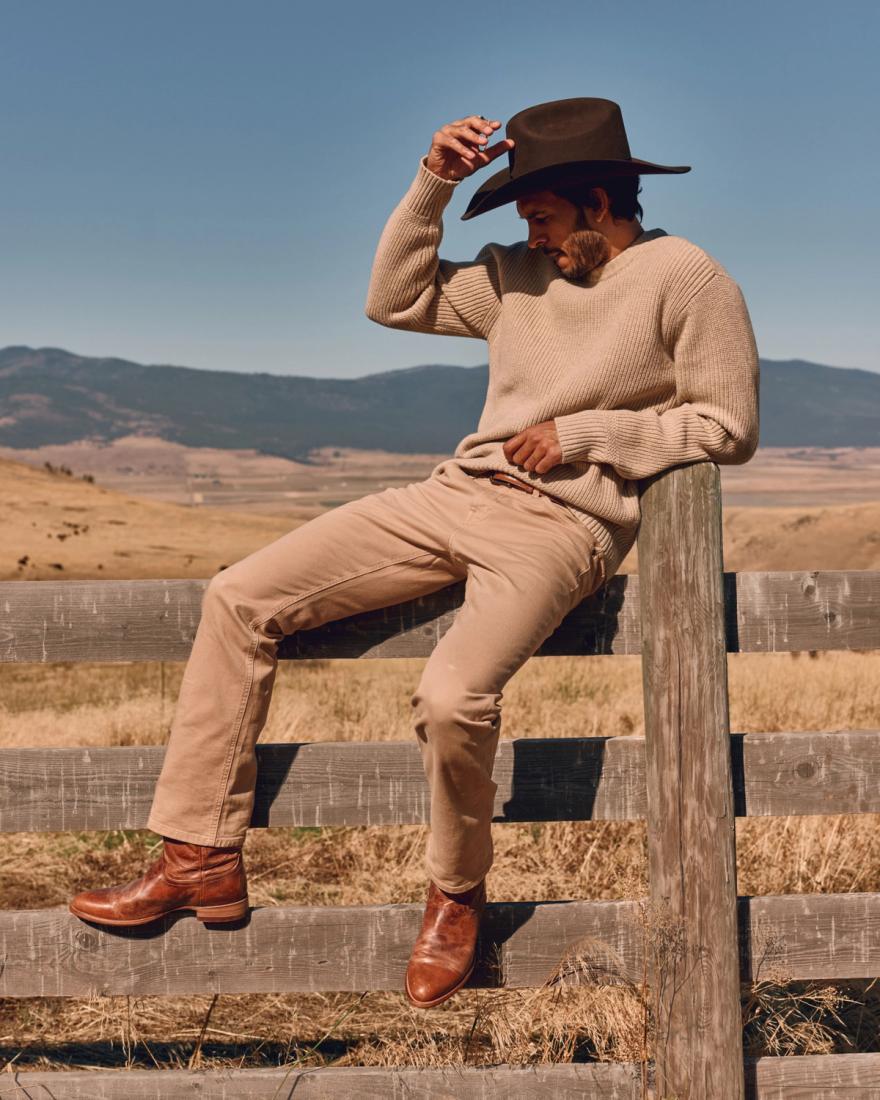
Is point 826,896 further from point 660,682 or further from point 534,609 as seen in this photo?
point 534,609

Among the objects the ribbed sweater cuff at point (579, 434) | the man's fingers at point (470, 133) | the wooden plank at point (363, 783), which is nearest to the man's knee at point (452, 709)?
the wooden plank at point (363, 783)

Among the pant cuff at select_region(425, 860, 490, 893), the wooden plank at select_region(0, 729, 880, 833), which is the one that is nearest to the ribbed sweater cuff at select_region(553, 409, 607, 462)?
the wooden plank at select_region(0, 729, 880, 833)

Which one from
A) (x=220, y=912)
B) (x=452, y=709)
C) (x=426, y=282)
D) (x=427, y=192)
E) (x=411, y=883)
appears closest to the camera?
(x=452, y=709)

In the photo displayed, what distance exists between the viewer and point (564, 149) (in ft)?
11.0

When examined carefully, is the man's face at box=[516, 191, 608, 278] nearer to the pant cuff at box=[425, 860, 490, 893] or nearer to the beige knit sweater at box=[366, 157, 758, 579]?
the beige knit sweater at box=[366, 157, 758, 579]

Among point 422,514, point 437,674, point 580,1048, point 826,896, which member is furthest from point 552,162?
point 580,1048

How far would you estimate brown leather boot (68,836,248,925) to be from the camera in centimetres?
315

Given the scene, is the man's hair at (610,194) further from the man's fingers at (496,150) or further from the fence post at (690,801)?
the fence post at (690,801)

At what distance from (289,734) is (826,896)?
15.1 ft

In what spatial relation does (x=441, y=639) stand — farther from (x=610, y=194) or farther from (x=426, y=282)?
(x=610, y=194)

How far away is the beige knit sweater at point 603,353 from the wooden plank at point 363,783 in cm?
58

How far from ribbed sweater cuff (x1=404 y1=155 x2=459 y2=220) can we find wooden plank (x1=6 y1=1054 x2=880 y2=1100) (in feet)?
7.60

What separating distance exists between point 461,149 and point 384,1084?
8.11ft

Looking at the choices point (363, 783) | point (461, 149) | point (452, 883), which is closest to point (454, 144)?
point (461, 149)
